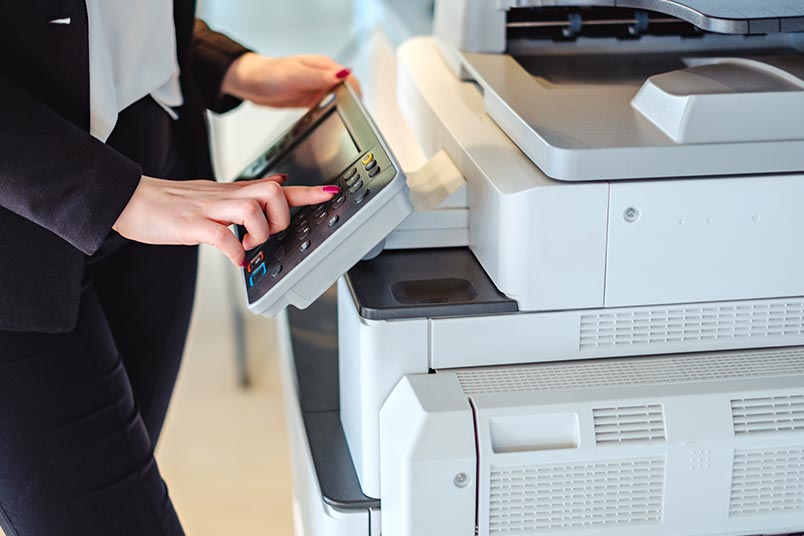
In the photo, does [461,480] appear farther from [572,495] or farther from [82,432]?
[82,432]

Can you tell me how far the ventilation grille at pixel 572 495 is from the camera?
2.50 feet

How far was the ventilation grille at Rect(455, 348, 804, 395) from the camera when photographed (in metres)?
0.78

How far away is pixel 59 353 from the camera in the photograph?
0.85m

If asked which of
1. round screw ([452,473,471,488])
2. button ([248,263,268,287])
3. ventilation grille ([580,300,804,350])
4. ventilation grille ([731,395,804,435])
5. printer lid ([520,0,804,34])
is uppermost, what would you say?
printer lid ([520,0,804,34])

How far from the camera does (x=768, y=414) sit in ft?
2.57

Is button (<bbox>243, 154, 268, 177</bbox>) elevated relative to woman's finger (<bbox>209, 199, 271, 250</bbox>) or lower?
lower

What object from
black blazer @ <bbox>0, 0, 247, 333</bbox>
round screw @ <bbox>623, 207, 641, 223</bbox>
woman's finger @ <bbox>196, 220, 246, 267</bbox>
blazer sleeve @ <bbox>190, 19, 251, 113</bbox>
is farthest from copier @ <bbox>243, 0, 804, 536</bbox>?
blazer sleeve @ <bbox>190, 19, 251, 113</bbox>

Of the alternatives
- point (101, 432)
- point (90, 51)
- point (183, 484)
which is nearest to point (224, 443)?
point (183, 484)

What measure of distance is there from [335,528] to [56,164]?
1.22 ft

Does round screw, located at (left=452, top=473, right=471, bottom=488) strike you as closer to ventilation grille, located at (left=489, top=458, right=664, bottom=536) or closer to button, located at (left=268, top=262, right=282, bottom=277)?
ventilation grille, located at (left=489, top=458, right=664, bottom=536)

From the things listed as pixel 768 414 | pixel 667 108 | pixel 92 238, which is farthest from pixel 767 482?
pixel 92 238

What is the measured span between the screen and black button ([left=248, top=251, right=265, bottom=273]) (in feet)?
0.32

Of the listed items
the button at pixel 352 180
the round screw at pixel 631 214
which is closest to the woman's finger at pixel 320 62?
the button at pixel 352 180

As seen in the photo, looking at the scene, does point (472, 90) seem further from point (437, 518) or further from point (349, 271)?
point (437, 518)
